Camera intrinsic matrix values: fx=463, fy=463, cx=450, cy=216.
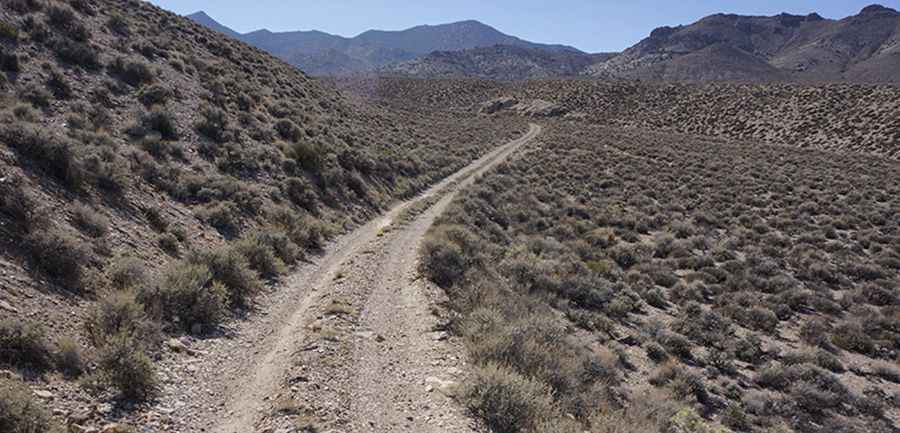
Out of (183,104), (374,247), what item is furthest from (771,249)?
(183,104)

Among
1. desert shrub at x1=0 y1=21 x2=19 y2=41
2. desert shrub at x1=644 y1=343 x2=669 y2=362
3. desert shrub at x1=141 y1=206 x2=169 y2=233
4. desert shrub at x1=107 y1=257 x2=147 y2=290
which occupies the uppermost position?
desert shrub at x1=0 y1=21 x2=19 y2=41

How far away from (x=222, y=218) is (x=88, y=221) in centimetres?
403

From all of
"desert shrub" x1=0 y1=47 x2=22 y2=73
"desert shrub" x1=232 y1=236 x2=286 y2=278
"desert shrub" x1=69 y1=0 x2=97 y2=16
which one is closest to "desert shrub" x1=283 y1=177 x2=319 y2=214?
"desert shrub" x1=232 y1=236 x2=286 y2=278

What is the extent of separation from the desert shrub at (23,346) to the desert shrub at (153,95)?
588 inches

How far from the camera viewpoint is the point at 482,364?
8.19 m

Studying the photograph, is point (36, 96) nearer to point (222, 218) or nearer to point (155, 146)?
point (155, 146)

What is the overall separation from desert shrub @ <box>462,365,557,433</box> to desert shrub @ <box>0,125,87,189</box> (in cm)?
1034

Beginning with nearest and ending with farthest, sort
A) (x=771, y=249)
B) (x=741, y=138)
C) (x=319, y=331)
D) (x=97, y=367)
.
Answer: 1. (x=97, y=367)
2. (x=319, y=331)
3. (x=771, y=249)
4. (x=741, y=138)

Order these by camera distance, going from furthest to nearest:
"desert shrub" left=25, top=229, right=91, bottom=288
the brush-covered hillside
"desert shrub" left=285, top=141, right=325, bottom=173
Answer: "desert shrub" left=285, top=141, right=325, bottom=173
"desert shrub" left=25, top=229, right=91, bottom=288
the brush-covered hillside

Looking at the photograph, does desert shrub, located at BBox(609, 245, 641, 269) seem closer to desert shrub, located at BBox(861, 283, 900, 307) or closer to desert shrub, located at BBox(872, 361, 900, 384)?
desert shrub, located at BBox(861, 283, 900, 307)

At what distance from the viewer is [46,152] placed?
35.1 ft

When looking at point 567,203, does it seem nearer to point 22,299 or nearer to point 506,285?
point 506,285

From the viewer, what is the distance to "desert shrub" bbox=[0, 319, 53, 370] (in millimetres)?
5848

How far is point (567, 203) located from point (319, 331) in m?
20.8
